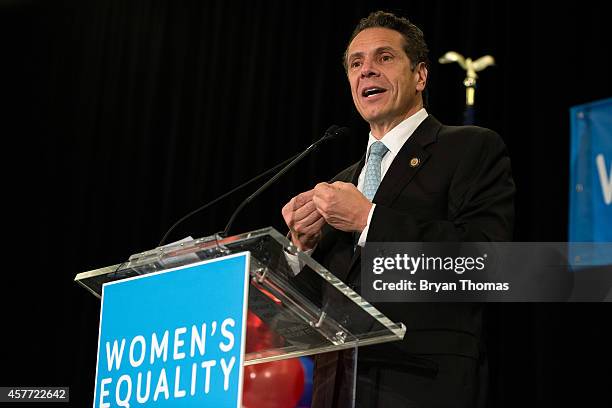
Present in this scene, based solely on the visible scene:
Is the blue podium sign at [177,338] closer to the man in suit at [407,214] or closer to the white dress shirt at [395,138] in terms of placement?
the man in suit at [407,214]

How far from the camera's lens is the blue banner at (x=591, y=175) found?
3.31 m

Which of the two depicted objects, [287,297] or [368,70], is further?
[368,70]

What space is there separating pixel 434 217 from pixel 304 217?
0.31 metres

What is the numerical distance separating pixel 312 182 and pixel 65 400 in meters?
1.58

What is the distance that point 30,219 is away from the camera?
15.3 ft

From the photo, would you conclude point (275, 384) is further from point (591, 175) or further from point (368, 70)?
point (591, 175)

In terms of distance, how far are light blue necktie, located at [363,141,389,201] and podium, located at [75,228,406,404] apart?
50cm

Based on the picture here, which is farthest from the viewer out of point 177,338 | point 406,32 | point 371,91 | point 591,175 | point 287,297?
point 591,175

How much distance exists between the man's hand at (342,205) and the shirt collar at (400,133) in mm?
358

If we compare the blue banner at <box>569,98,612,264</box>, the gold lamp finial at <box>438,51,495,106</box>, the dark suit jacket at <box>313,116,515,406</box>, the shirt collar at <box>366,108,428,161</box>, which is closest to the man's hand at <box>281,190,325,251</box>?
the dark suit jacket at <box>313,116,515,406</box>

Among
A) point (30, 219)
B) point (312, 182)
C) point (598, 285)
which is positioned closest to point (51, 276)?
point (30, 219)

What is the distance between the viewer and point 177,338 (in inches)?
55.2

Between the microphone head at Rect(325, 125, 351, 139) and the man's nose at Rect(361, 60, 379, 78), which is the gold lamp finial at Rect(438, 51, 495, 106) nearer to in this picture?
the man's nose at Rect(361, 60, 379, 78)

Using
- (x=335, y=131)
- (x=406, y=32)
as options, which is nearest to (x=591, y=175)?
(x=406, y=32)
